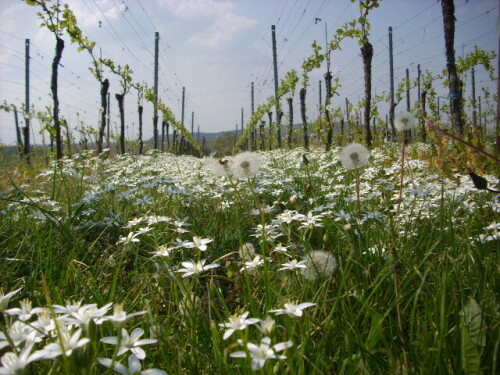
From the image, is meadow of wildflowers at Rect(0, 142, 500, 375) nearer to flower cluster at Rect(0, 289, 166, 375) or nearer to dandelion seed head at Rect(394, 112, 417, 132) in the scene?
flower cluster at Rect(0, 289, 166, 375)

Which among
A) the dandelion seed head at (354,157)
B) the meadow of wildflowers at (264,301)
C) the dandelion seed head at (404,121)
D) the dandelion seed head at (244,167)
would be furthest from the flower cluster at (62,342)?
the dandelion seed head at (404,121)

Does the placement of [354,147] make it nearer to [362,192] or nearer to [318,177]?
[362,192]

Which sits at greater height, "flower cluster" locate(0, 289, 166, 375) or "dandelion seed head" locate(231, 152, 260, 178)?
"dandelion seed head" locate(231, 152, 260, 178)

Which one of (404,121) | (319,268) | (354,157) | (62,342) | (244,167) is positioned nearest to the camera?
(62,342)

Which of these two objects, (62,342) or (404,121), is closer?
(62,342)

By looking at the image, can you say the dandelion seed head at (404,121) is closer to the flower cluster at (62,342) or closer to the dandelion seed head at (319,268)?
the dandelion seed head at (319,268)

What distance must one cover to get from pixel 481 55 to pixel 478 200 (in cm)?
1466

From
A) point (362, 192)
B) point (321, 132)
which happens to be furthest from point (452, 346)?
point (321, 132)

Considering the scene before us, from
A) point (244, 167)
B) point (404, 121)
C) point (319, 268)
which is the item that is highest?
point (404, 121)

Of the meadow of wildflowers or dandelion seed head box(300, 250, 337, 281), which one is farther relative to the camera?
dandelion seed head box(300, 250, 337, 281)

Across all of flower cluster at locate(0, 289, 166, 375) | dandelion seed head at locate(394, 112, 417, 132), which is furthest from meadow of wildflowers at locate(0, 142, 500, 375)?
dandelion seed head at locate(394, 112, 417, 132)

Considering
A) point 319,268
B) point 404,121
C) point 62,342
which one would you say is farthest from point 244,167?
point 404,121

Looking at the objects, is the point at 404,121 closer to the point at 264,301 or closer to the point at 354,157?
the point at 354,157

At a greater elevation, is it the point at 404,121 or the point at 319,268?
the point at 404,121
